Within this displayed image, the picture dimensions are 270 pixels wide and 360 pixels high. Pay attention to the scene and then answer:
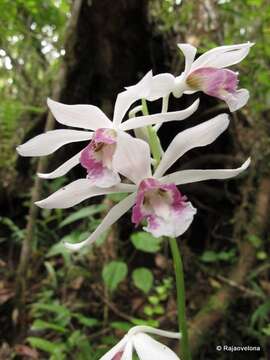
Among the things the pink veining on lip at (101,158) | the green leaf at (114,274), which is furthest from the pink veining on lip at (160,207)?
the green leaf at (114,274)

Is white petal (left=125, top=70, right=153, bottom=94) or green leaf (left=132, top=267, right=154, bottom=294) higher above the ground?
white petal (left=125, top=70, right=153, bottom=94)

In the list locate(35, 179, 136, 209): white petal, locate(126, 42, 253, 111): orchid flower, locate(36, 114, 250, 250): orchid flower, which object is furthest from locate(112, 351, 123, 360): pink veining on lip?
locate(126, 42, 253, 111): orchid flower

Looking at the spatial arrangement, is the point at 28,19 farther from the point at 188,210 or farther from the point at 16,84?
the point at 188,210

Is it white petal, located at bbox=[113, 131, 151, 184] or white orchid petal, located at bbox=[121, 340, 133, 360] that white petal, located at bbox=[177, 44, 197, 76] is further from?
white orchid petal, located at bbox=[121, 340, 133, 360]

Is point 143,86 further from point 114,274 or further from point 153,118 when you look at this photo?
point 114,274

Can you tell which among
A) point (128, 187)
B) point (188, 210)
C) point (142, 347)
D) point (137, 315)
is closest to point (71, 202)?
point (128, 187)

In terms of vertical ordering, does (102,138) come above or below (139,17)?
above

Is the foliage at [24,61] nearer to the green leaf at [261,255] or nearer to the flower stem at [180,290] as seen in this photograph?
the green leaf at [261,255]
